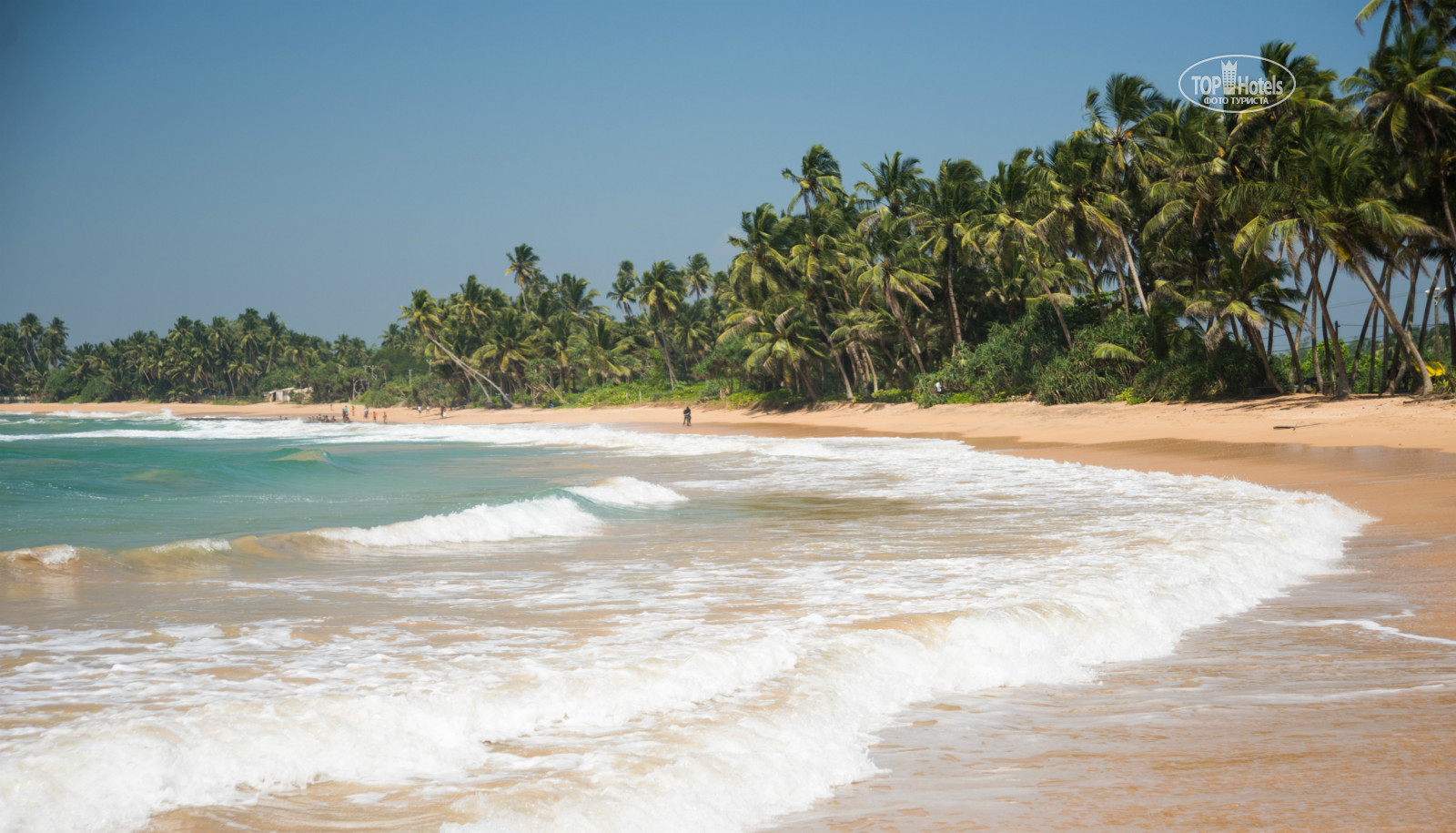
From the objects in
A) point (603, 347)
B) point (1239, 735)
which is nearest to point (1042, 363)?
point (1239, 735)

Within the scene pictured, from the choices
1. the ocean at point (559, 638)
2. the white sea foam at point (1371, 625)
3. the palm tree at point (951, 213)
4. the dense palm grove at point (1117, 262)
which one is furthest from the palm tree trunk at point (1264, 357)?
the white sea foam at point (1371, 625)

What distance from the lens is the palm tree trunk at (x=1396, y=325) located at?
72.7 ft

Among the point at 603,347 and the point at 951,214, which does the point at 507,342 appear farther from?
the point at 951,214

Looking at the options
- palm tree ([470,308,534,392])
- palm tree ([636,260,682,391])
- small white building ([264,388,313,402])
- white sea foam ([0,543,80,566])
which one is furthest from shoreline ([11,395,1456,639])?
small white building ([264,388,313,402])

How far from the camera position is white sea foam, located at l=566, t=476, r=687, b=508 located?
13742mm

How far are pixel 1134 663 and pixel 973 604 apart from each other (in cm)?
119

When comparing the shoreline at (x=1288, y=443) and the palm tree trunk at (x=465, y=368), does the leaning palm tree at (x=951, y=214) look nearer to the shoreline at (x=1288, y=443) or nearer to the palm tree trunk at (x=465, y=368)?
the shoreline at (x=1288, y=443)

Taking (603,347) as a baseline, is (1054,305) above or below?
below

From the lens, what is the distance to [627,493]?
14180 mm

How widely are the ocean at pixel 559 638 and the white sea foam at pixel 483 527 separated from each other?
0.05m

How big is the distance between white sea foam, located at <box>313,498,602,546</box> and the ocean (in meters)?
0.05

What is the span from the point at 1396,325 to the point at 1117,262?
12.3 metres

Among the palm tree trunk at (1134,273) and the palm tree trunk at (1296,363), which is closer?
the palm tree trunk at (1296,363)

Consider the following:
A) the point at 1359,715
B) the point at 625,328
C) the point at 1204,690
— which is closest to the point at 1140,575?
the point at 1204,690
